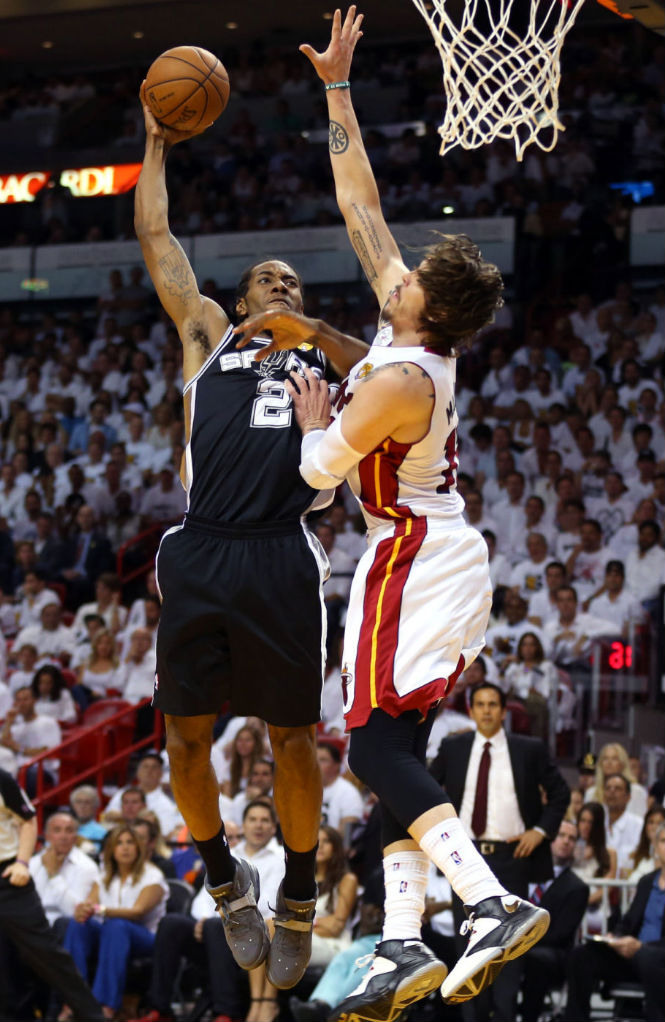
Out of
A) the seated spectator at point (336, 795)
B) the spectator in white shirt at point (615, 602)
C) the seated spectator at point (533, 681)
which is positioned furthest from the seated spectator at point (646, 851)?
the spectator in white shirt at point (615, 602)

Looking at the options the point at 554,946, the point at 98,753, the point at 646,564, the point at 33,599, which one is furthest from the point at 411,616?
the point at 33,599

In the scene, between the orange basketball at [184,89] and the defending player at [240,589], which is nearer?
Answer: the defending player at [240,589]

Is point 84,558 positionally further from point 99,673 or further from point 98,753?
point 98,753

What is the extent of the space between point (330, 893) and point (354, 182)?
5429mm

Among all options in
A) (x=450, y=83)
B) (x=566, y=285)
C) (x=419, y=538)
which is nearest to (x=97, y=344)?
(x=566, y=285)

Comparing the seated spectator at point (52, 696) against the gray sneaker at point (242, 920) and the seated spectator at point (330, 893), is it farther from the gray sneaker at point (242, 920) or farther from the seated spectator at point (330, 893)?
the gray sneaker at point (242, 920)

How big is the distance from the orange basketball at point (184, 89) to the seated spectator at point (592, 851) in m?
5.88

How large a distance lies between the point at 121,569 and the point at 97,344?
4686 mm

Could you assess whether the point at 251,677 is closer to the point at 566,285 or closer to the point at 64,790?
the point at 64,790

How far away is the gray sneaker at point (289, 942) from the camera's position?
5383 millimetres

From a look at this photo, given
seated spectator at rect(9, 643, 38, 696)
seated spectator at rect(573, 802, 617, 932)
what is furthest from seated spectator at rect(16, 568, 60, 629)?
seated spectator at rect(573, 802, 617, 932)

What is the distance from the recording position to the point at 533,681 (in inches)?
447

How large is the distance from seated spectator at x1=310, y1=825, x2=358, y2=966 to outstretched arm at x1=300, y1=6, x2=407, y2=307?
16.0 feet

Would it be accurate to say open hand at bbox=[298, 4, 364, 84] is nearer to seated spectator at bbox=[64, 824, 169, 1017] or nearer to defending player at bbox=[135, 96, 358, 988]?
defending player at bbox=[135, 96, 358, 988]
